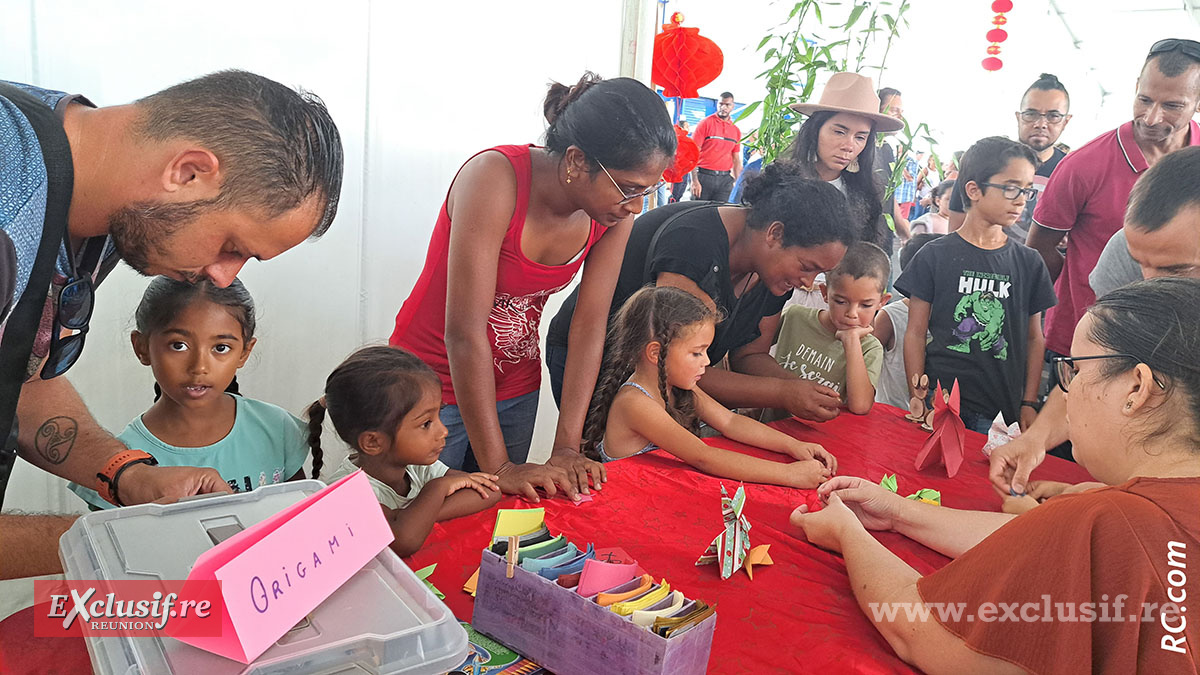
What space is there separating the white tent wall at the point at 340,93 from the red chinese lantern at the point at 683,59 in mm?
235

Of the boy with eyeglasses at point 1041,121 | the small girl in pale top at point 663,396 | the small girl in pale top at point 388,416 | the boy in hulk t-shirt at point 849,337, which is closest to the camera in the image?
the small girl in pale top at point 388,416

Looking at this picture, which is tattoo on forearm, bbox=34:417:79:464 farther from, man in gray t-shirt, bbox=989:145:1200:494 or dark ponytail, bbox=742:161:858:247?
man in gray t-shirt, bbox=989:145:1200:494

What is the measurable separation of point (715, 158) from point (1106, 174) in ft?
9.42

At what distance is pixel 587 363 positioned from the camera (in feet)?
6.39

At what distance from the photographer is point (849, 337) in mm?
2580

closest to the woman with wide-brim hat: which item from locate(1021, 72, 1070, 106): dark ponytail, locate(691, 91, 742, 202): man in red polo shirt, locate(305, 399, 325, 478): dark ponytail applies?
locate(1021, 72, 1070, 106): dark ponytail

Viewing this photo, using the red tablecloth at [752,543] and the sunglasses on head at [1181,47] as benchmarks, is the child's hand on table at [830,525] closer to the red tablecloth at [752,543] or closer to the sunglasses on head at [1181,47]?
the red tablecloth at [752,543]

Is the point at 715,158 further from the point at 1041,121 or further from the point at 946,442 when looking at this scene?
the point at 946,442

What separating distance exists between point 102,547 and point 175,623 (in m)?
0.19

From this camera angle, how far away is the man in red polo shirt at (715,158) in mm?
5316

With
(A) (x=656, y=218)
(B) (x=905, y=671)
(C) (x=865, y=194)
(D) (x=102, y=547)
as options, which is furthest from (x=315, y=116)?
(C) (x=865, y=194)

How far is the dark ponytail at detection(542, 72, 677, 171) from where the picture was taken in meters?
1.65

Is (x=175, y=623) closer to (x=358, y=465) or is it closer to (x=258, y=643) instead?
(x=258, y=643)

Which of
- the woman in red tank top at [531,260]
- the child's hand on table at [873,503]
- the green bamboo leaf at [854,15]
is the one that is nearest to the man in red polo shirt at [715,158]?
the green bamboo leaf at [854,15]
